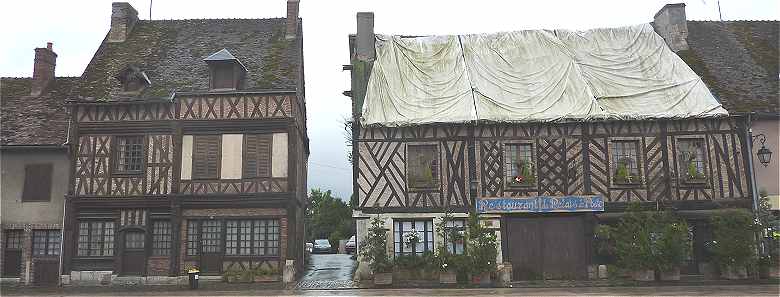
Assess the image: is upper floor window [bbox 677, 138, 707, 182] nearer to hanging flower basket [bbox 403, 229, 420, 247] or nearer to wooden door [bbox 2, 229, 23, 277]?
hanging flower basket [bbox 403, 229, 420, 247]

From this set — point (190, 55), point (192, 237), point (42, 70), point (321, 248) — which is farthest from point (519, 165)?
point (321, 248)

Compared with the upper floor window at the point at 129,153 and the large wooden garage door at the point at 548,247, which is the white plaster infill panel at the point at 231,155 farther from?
the large wooden garage door at the point at 548,247

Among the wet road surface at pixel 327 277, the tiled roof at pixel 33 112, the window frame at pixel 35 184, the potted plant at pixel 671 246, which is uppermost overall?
the tiled roof at pixel 33 112

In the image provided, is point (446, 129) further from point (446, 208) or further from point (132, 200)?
point (132, 200)

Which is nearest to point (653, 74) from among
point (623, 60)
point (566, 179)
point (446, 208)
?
point (623, 60)

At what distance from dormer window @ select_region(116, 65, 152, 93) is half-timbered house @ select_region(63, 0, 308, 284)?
0.31 ft

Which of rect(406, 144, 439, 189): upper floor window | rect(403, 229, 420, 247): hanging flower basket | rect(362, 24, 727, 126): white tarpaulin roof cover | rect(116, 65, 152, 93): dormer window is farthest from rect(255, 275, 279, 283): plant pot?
rect(116, 65, 152, 93): dormer window

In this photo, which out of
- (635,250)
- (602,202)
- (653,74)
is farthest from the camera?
(653,74)

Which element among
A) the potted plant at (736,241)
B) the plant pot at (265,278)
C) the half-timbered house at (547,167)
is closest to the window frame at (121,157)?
the plant pot at (265,278)

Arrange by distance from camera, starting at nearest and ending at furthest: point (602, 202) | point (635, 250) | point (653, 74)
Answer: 1. point (635, 250)
2. point (602, 202)
3. point (653, 74)

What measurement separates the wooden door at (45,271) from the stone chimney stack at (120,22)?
8047mm

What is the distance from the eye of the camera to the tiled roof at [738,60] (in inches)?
749

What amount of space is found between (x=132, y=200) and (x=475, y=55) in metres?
12.2

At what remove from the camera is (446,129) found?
18484 mm
